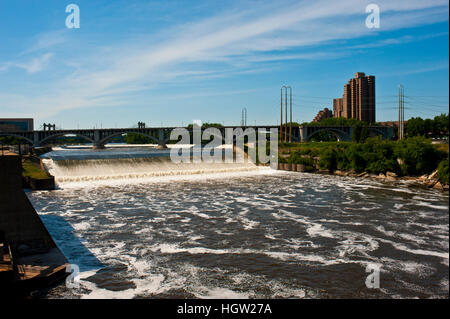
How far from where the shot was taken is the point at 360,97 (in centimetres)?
10288

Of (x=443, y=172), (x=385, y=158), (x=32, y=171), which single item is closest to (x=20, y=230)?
(x=32, y=171)

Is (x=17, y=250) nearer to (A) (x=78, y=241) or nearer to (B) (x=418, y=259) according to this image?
(A) (x=78, y=241)

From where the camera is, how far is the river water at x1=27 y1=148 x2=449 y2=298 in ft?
25.1

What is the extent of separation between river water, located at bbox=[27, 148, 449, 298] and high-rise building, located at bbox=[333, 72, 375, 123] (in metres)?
84.3

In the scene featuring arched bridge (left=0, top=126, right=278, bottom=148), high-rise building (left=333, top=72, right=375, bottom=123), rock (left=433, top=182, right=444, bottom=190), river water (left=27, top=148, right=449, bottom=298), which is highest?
high-rise building (left=333, top=72, right=375, bottom=123)

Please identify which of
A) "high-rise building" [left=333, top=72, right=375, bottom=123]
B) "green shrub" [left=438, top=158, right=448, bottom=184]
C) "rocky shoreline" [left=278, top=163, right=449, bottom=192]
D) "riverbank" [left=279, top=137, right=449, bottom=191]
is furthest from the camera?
"high-rise building" [left=333, top=72, right=375, bottom=123]

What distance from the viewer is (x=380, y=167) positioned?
1083 inches

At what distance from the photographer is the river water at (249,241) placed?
7645mm

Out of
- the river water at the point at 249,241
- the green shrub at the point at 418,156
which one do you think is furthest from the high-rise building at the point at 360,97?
the river water at the point at 249,241

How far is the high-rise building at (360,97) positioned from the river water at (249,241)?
8430 cm

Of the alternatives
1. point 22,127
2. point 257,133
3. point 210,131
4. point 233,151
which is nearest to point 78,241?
point 233,151

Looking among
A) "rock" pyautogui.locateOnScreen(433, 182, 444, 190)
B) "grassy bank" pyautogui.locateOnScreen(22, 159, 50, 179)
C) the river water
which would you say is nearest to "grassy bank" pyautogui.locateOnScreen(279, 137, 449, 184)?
"rock" pyautogui.locateOnScreen(433, 182, 444, 190)

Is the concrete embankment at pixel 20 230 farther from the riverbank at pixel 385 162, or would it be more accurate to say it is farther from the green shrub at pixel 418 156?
the green shrub at pixel 418 156

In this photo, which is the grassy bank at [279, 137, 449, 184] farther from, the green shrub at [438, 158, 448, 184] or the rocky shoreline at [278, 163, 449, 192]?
the rocky shoreline at [278, 163, 449, 192]
